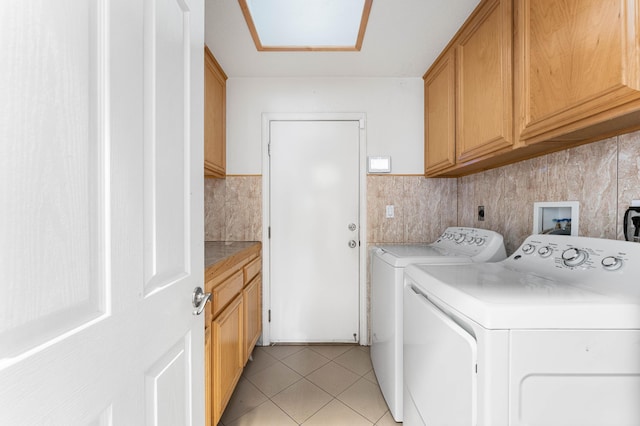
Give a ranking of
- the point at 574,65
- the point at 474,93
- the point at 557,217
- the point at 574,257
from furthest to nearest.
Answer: the point at 474,93, the point at 557,217, the point at 574,257, the point at 574,65

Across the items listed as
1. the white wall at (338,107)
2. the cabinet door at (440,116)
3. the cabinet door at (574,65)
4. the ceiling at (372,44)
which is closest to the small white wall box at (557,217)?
the cabinet door at (574,65)

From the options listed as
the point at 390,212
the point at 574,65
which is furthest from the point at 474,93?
the point at 390,212

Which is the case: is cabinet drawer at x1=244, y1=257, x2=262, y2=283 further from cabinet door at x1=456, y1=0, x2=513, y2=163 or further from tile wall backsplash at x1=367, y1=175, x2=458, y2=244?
cabinet door at x1=456, y1=0, x2=513, y2=163

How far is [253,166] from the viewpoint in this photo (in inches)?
93.1

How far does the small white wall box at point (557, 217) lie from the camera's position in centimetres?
131

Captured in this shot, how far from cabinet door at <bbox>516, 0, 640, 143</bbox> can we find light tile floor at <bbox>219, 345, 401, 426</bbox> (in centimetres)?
167

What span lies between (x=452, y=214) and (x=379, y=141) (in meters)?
0.87

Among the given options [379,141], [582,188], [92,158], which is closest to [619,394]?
[582,188]

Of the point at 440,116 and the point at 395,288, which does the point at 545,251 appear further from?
the point at 440,116

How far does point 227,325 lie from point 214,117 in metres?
1.47

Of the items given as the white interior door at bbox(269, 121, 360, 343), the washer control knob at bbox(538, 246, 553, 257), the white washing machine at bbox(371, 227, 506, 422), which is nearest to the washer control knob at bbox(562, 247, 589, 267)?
the washer control knob at bbox(538, 246, 553, 257)

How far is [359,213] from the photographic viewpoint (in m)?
2.36

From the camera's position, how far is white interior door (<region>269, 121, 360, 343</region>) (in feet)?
7.73

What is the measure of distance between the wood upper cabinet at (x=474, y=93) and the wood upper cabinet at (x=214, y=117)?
1635 mm
